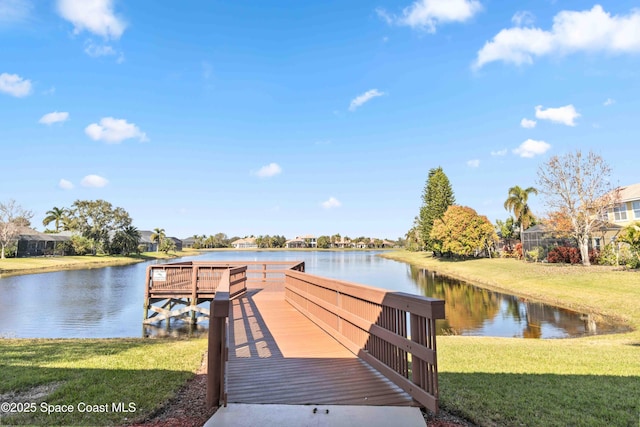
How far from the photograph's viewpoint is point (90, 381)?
196 inches

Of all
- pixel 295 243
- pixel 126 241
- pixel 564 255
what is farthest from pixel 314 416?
pixel 295 243

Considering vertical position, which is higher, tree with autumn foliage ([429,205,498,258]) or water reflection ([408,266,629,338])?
tree with autumn foliage ([429,205,498,258])

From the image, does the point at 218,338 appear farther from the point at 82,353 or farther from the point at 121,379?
the point at 82,353

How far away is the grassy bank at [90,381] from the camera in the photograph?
Answer: 12.5 feet

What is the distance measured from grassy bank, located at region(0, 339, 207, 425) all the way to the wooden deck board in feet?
2.94

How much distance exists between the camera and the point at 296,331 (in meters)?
7.22

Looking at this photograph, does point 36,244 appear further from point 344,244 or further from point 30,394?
point 344,244

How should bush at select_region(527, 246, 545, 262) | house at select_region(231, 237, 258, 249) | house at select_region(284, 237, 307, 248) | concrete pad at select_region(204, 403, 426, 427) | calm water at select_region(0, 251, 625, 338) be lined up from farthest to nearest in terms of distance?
1. house at select_region(231, 237, 258, 249)
2. house at select_region(284, 237, 307, 248)
3. bush at select_region(527, 246, 545, 262)
4. calm water at select_region(0, 251, 625, 338)
5. concrete pad at select_region(204, 403, 426, 427)

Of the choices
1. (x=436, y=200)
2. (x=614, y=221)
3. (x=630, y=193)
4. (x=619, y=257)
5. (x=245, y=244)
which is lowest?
(x=245, y=244)

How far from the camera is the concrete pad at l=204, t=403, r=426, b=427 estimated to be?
3094mm

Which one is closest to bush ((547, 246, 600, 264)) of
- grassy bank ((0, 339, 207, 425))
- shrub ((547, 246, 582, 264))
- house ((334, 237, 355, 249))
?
shrub ((547, 246, 582, 264))

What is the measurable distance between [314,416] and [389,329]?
140cm

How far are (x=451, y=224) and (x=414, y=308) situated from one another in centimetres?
4717

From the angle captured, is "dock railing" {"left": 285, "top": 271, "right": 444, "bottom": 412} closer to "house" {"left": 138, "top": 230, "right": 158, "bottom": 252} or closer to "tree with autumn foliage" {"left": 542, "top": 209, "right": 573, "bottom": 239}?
"tree with autumn foliage" {"left": 542, "top": 209, "right": 573, "bottom": 239}
